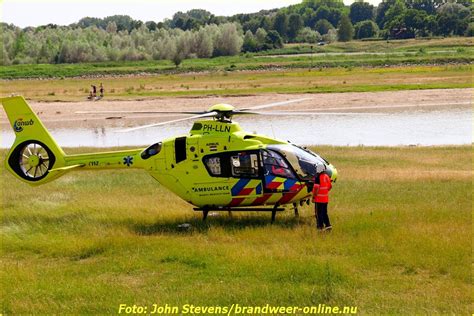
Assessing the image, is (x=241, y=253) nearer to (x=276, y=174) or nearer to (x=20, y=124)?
(x=276, y=174)

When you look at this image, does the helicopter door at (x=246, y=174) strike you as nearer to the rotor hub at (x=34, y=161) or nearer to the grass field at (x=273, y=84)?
the rotor hub at (x=34, y=161)

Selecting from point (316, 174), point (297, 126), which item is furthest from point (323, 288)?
point (297, 126)

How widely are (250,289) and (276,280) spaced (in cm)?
69

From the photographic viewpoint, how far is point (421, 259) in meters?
13.0

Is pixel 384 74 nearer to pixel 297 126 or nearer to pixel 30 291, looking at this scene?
pixel 297 126

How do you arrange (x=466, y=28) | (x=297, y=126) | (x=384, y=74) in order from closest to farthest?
(x=297, y=126)
(x=384, y=74)
(x=466, y=28)

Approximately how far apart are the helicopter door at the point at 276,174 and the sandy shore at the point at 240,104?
32.9 meters

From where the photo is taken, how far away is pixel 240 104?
178 ft

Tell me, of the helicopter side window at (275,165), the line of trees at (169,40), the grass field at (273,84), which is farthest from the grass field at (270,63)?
the helicopter side window at (275,165)

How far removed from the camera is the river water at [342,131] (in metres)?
37.1

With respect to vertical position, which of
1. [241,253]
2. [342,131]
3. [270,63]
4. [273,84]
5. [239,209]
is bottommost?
[342,131]

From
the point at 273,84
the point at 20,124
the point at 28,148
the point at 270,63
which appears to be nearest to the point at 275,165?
the point at 28,148

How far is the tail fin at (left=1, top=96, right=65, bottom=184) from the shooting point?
18.2 m

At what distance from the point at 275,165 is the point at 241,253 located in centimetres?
290
